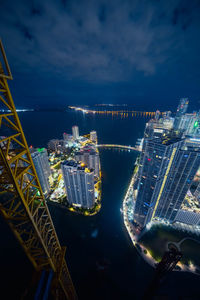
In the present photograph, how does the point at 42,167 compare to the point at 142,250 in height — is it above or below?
above

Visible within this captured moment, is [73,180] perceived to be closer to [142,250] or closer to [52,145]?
[142,250]

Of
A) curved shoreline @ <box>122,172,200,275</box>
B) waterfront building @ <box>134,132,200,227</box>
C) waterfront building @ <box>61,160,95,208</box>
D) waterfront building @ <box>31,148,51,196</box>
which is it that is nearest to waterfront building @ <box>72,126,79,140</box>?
waterfront building @ <box>31,148,51,196</box>

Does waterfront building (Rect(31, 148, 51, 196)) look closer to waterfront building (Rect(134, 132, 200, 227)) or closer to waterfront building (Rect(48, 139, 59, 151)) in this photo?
waterfront building (Rect(48, 139, 59, 151))

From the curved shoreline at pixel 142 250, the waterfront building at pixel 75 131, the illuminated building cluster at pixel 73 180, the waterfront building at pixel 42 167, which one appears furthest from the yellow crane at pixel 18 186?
the waterfront building at pixel 75 131

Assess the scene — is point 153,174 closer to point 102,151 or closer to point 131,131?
point 102,151

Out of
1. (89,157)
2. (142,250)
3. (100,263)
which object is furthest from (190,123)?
(100,263)
